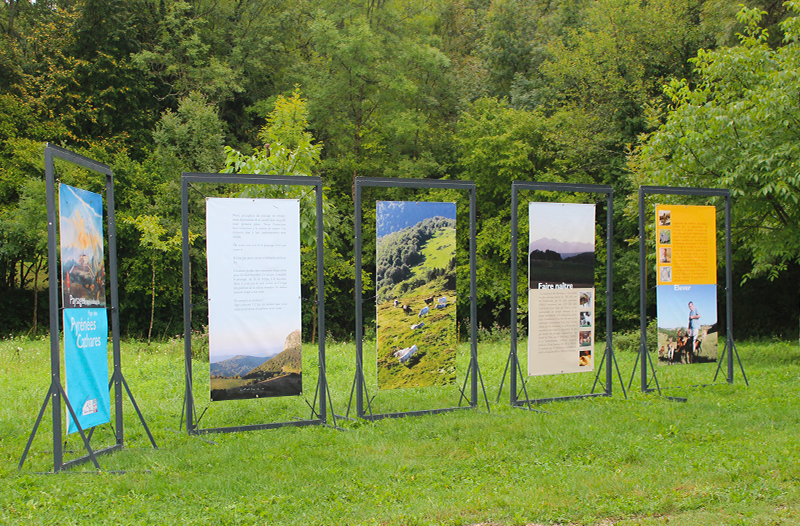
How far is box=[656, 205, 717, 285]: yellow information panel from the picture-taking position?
8.76 m

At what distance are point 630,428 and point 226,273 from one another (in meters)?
4.57

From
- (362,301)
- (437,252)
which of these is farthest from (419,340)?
(437,252)

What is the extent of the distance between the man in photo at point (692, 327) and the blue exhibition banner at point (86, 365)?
24.1 feet

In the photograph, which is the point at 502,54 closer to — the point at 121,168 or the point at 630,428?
the point at 121,168

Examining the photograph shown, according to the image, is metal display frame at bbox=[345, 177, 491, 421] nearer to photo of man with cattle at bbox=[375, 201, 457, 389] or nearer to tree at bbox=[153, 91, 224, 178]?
photo of man with cattle at bbox=[375, 201, 457, 389]

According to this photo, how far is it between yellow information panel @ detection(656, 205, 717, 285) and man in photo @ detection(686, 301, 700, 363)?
39 cm

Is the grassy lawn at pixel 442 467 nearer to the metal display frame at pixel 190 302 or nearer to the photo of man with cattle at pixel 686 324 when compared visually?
the metal display frame at pixel 190 302

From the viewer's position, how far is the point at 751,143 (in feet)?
35.0

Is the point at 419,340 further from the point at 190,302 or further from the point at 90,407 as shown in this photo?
the point at 90,407

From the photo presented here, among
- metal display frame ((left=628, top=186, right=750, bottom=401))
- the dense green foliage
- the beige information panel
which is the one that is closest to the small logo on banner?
the beige information panel

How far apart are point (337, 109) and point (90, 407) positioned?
68.8ft

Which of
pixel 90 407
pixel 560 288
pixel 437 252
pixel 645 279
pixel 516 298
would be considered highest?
pixel 437 252

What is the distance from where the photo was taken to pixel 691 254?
898 cm

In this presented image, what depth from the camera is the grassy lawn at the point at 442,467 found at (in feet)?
14.6
